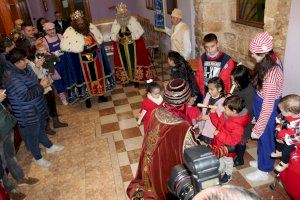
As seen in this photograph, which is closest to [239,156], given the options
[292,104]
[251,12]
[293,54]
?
[292,104]

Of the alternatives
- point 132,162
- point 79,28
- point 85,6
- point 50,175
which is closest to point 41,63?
point 79,28

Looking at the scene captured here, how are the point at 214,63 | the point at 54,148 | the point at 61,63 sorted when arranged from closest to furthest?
the point at 214,63 → the point at 54,148 → the point at 61,63

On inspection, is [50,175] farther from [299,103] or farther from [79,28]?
[299,103]

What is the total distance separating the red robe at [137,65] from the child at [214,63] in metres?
2.32

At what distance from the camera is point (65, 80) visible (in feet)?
16.9

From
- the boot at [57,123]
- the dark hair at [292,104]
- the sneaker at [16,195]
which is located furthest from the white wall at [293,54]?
the boot at [57,123]

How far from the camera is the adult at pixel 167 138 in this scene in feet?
6.58

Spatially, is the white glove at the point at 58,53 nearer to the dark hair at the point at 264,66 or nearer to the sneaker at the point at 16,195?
the sneaker at the point at 16,195

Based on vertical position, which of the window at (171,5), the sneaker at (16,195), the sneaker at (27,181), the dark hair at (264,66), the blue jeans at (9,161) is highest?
the window at (171,5)

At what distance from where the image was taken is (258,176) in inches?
120

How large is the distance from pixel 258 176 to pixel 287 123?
87 centimetres

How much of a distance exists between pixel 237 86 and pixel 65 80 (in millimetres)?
3302

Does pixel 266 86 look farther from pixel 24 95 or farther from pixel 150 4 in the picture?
pixel 150 4

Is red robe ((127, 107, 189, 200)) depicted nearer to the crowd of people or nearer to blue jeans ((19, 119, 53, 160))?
the crowd of people
